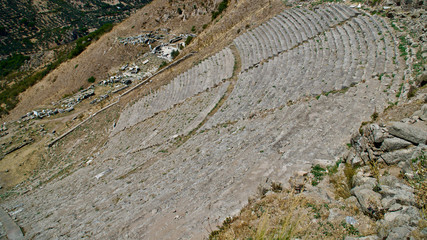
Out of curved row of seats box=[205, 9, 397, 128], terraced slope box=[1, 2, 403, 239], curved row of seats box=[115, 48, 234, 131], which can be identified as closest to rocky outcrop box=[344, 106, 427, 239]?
terraced slope box=[1, 2, 403, 239]

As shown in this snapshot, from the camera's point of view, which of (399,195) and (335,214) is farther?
(335,214)

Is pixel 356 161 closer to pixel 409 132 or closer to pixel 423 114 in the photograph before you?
pixel 409 132

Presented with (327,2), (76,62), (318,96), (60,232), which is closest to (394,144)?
(318,96)

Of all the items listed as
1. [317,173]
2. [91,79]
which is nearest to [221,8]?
[91,79]

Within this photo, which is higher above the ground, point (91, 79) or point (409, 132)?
point (91, 79)

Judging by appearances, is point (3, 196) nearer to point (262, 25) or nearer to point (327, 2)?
point (262, 25)
